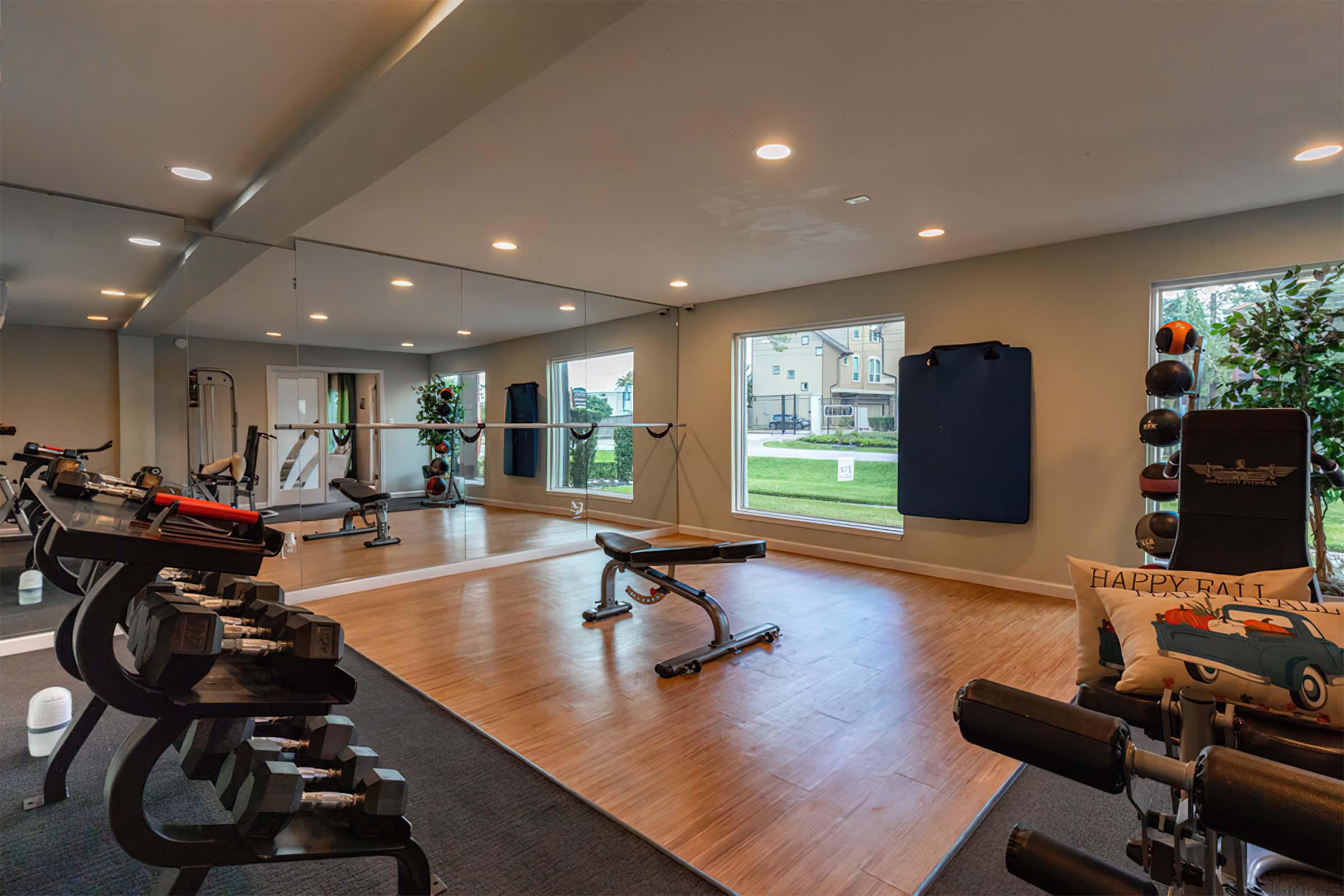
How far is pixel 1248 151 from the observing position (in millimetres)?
2877

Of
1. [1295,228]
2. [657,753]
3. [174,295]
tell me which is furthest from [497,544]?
[1295,228]

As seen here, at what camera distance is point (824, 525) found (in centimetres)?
566

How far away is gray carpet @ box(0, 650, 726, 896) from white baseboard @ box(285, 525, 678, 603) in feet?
5.79

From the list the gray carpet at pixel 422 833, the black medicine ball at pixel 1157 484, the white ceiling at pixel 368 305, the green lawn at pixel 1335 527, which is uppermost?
the white ceiling at pixel 368 305

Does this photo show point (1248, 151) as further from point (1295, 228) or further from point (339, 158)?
point (339, 158)

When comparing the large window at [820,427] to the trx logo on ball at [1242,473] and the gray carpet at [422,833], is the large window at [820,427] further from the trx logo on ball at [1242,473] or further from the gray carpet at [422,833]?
the gray carpet at [422,833]

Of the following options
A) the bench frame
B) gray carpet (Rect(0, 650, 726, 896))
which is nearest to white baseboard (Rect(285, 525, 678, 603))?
gray carpet (Rect(0, 650, 726, 896))

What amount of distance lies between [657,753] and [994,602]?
290cm

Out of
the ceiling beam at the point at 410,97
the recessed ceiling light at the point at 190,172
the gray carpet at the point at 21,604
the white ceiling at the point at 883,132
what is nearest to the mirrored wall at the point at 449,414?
the white ceiling at the point at 883,132

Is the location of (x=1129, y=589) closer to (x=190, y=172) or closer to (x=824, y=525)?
(x=824, y=525)

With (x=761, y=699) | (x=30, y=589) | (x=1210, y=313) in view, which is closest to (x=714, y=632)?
(x=761, y=699)

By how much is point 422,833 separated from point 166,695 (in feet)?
3.04

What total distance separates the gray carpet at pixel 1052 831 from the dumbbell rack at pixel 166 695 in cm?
140

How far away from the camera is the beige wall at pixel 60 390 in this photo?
3.25 m
